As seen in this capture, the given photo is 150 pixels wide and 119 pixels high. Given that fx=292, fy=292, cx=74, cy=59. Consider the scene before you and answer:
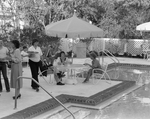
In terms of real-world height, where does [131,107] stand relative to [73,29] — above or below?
below

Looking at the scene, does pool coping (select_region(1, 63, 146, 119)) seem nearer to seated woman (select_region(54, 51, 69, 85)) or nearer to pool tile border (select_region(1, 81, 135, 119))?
pool tile border (select_region(1, 81, 135, 119))

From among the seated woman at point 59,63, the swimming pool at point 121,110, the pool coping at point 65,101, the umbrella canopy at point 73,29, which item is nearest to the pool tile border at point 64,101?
the pool coping at point 65,101

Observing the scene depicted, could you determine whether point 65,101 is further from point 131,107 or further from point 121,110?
point 131,107

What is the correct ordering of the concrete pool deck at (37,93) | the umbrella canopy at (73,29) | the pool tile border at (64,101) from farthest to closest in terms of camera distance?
the umbrella canopy at (73,29) → the concrete pool deck at (37,93) → the pool tile border at (64,101)

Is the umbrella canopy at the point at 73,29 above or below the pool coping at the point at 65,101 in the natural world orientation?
above

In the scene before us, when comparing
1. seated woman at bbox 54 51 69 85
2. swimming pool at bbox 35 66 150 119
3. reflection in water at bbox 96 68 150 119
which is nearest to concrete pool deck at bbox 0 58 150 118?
seated woman at bbox 54 51 69 85

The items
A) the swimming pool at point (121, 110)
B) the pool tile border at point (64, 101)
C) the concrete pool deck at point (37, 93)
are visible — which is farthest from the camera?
the concrete pool deck at point (37, 93)

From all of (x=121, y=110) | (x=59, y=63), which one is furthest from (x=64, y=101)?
(x=59, y=63)

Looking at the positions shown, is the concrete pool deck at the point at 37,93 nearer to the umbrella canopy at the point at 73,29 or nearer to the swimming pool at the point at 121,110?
the swimming pool at the point at 121,110

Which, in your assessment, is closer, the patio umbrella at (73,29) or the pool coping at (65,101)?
the pool coping at (65,101)

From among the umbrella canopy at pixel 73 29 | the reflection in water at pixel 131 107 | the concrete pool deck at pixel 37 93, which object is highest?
the umbrella canopy at pixel 73 29

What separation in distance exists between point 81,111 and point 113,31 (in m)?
14.7

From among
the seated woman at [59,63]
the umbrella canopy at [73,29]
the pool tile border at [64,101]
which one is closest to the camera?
the pool tile border at [64,101]

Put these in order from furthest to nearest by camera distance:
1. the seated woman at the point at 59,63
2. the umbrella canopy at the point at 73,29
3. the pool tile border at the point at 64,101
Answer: the seated woman at the point at 59,63
the umbrella canopy at the point at 73,29
the pool tile border at the point at 64,101
